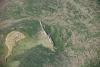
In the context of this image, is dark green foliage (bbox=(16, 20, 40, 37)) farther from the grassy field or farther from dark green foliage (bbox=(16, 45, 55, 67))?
dark green foliage (bbox=(16, 45, 55, 67))

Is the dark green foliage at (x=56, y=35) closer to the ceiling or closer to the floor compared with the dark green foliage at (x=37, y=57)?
closer to the ceiling

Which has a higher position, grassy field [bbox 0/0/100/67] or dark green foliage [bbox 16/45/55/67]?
grassy field [bbox 0/0/100/67]

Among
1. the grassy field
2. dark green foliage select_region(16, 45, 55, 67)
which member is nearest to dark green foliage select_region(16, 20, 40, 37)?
the grassy field

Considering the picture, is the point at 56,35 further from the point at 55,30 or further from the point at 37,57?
the point at 37,57

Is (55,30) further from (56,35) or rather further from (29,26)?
(29,26)

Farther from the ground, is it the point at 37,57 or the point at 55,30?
the point at 55,30

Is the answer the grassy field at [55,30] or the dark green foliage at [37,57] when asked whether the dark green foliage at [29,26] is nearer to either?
the grassy field at [55,30]

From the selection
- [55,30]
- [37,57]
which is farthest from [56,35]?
[37,57]

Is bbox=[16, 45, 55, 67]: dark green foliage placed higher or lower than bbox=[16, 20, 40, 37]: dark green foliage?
lower

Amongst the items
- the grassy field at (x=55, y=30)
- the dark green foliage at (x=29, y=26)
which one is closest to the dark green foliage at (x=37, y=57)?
the grassy field at (x=55, y=30)

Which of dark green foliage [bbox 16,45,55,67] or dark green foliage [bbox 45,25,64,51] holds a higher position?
dark green foliage [bbox 45,25,64,51]

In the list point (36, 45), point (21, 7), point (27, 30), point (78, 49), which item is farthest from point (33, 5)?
point (78, 49)

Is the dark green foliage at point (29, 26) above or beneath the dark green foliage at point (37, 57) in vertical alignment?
above
